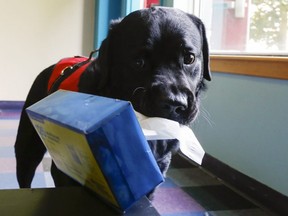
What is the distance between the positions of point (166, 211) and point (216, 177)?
0.58 meters

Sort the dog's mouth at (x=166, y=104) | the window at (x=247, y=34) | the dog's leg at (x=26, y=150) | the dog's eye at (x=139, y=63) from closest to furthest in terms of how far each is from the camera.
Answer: the dog's mouth at (x=166, y=104) → the dog's eye at (x=139, y=63) → the dog's leg at (x=26, y=150) → the window at (x=247, y=34)

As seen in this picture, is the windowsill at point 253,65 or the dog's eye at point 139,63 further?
the windowsill at point 253,65

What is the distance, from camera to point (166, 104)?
766mm

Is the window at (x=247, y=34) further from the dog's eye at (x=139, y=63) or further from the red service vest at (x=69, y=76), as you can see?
the dog's eye at (x=139, y=63)

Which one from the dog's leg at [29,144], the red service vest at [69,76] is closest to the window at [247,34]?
the red service vest at [69,76]

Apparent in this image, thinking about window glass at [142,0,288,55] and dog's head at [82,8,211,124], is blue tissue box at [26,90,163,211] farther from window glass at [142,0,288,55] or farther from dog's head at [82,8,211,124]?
window glass at [142,0,288,55]

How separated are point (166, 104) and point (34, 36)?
3666mm

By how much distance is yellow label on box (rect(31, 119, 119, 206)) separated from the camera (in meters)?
0.36

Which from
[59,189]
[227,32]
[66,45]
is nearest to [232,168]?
[227,32]

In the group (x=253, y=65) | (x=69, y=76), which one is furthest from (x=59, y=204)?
(x=253, y=65)

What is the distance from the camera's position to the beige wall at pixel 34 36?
13.3 feet

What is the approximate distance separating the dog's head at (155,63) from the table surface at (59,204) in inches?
12.9

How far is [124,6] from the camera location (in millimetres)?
3635

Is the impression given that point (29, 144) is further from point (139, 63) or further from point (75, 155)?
point (75, 155)
